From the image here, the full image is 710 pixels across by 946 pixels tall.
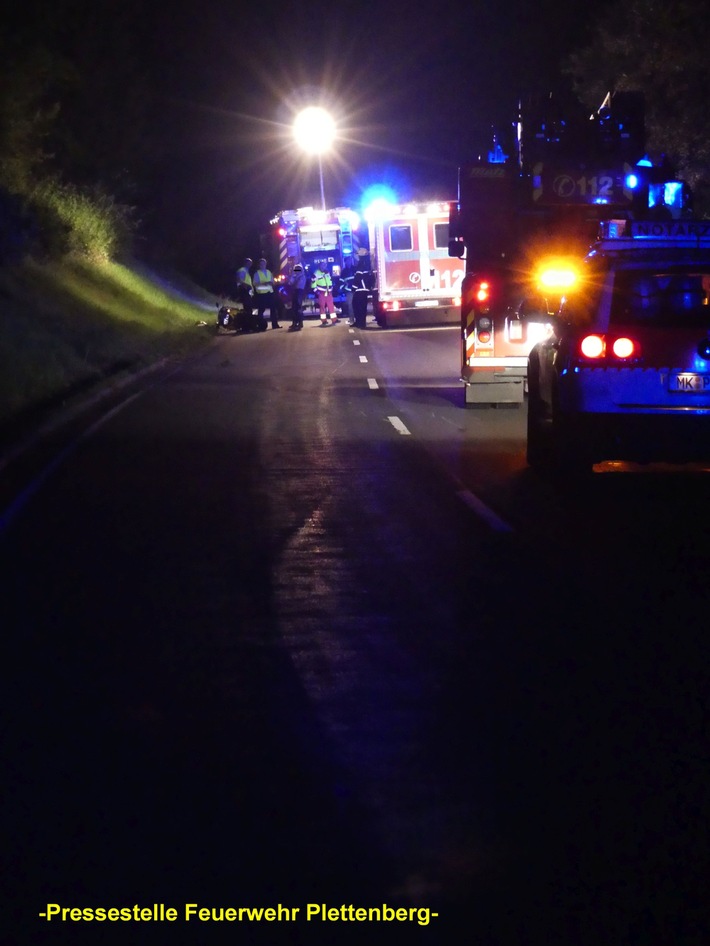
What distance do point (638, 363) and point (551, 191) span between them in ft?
33.4

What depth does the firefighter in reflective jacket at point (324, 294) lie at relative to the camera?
41.9 metres

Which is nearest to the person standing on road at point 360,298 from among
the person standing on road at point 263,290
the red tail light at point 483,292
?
the person standing on road at point 263,290

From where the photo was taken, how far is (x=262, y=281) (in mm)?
37562

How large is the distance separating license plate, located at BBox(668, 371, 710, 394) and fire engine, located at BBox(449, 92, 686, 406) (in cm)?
757

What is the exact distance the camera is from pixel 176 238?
217 feet

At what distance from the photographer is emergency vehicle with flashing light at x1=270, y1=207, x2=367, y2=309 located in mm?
44062

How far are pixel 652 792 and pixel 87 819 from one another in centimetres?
202

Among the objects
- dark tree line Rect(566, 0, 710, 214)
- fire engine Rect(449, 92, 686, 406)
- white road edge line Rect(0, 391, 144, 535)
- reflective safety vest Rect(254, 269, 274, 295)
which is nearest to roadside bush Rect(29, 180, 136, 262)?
reflective safety vest Rect(254, 269, 274, 295)

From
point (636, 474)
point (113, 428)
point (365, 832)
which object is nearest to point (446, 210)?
point (113, 428)

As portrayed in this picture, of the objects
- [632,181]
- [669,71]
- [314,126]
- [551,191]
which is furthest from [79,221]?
[632,181]

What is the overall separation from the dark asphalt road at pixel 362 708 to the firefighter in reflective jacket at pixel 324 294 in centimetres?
2920

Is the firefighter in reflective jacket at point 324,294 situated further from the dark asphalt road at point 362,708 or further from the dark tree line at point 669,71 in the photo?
the dark asphalt road at point 362,708

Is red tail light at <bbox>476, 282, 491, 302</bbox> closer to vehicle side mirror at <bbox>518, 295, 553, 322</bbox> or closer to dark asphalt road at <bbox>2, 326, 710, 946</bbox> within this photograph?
vehicle side mirror at <bbox>518, 295, 553, 322</bbox>

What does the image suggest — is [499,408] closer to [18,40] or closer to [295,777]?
[295,777]
